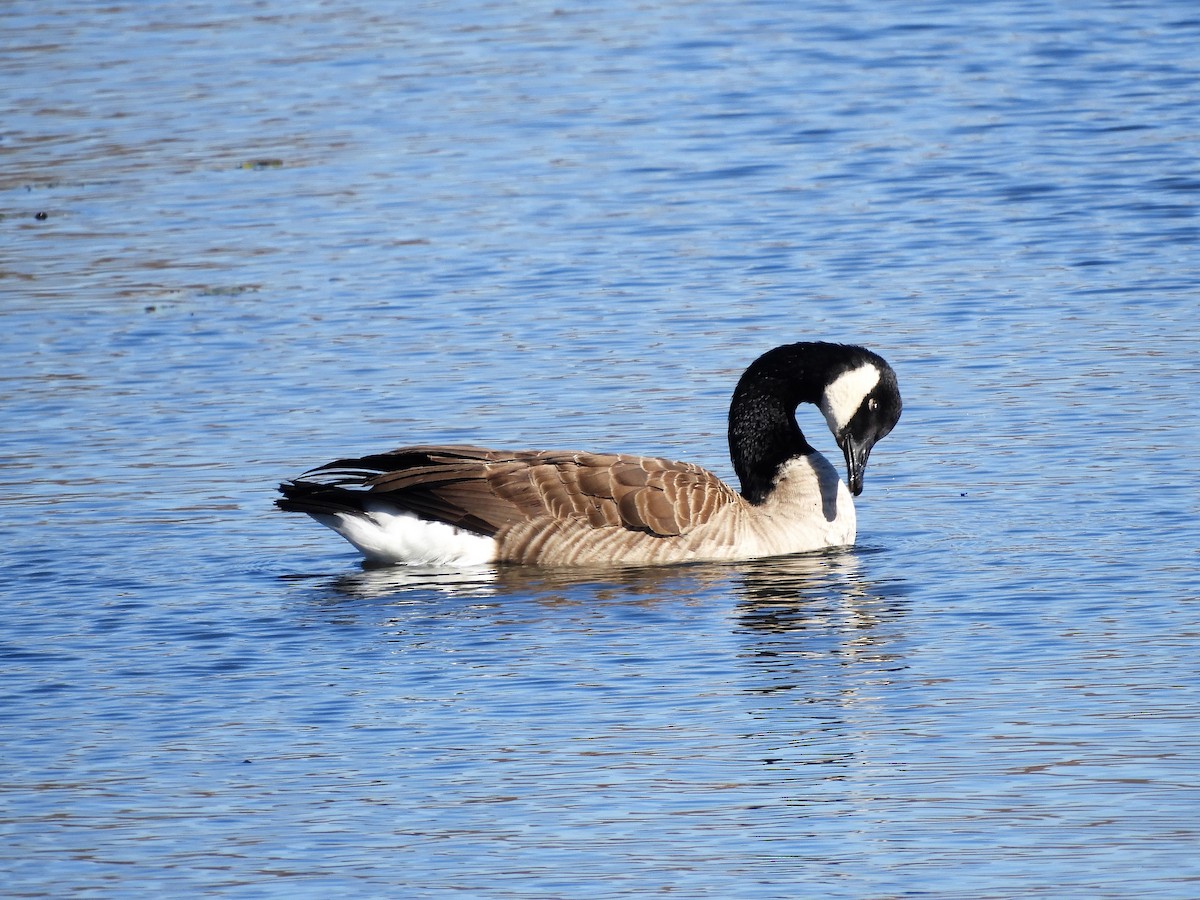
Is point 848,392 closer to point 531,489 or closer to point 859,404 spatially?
point 859,404

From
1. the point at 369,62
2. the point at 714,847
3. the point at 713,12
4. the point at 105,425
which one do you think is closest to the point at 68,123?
the point at 369,62

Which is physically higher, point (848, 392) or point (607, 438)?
point (848, 392)

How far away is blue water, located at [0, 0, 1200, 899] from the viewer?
7.81 meters

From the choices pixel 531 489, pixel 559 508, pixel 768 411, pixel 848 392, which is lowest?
pixel 559 508

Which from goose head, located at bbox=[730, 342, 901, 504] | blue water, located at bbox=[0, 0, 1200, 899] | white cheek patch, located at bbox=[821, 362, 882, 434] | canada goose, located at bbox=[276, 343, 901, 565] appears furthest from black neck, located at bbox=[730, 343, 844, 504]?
blue water, located at bbox=[0, 0, 1200, 899]

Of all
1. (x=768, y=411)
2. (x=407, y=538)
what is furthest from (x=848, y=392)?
(x=407, y=538)

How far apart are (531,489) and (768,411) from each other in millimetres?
1571

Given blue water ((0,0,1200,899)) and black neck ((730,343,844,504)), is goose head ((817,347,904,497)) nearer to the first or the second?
black neck ((730,343,844,504))

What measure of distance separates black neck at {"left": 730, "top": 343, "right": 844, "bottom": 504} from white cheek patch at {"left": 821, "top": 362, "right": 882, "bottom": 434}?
0.22 metres

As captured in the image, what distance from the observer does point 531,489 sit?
1166 cm

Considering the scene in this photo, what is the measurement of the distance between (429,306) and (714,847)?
9718mm

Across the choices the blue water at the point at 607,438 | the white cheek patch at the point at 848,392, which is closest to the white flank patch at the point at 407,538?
the blue water at the point at 607,438

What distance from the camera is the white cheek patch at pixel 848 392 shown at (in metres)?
12.0

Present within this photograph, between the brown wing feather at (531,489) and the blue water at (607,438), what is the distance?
1.21 ft
